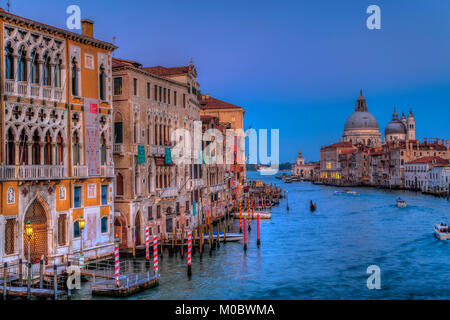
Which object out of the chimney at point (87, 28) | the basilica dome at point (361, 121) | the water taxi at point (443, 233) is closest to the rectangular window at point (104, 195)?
the chimney at point (87, 28)

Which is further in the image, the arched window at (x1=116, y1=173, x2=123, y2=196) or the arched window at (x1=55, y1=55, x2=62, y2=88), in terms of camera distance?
the arched window at (x1=116, y1=173, x2=123, y2=196)

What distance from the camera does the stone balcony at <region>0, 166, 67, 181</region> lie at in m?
16.4

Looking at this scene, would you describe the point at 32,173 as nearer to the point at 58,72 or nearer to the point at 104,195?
the point at 58,72

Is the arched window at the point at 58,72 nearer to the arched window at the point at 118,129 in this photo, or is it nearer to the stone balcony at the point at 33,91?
the stone balcony at the point at 33,91

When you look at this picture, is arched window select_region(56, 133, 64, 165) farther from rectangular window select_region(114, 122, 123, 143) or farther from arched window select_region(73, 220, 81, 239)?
rectangular window select_region(114, 122, 123, 143)

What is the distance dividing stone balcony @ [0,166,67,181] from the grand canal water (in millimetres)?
3954

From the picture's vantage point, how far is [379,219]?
43312 mm

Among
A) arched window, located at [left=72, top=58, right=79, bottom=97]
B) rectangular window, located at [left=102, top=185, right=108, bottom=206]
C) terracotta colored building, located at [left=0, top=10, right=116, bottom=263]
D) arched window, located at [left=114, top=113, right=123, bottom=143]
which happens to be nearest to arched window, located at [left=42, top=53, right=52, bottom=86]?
terracotta colored building, located at [left=0, top=10, right=116, bottom=263]

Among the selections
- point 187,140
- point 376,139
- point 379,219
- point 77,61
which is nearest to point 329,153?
point 376,139

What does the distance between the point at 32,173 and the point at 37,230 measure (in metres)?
2.03

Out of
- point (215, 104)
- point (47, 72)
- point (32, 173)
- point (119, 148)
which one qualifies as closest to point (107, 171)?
point (119, 148)

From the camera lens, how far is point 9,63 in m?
16.9

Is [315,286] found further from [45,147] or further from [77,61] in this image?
[77,61]

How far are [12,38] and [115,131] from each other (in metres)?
7.35
